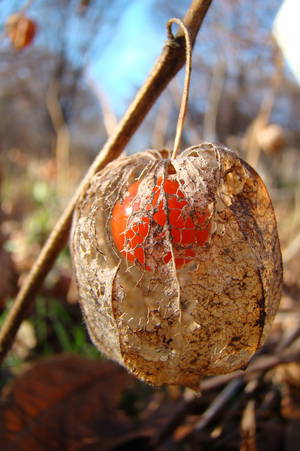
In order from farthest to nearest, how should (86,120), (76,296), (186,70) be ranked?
(86,120)
(76,296)
(186,70)

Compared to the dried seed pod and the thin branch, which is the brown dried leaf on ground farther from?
the dried seed pod

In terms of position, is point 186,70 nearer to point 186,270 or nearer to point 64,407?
point 186,270

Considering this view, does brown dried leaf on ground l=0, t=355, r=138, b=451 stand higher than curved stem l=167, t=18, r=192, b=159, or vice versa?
curved stem l=167, t=18, r=192, b=159

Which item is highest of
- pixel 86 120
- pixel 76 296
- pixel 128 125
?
pixel 128 125

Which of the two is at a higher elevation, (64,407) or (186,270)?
(186,270)

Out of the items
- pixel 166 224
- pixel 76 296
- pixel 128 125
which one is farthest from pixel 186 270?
pixel 76 296

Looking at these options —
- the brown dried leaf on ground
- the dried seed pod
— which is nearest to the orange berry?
the dried seed pod
